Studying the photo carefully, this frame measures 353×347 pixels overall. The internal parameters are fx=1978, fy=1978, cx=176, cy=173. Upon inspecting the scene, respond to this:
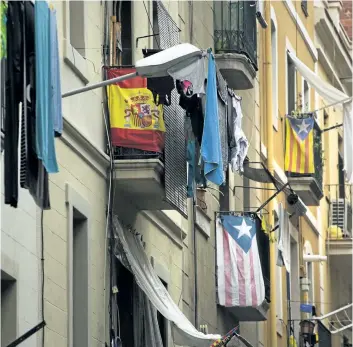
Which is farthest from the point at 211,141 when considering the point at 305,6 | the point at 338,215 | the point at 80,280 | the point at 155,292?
the point at 338,215

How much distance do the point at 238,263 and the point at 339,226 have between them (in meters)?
13.9

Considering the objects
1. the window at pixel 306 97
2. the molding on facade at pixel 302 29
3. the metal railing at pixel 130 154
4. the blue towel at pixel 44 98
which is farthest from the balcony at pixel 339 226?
the blue towel at pixel 44 98

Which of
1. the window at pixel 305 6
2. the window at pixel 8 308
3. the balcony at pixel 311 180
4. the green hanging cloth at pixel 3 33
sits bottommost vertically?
the window at pixel 8 308

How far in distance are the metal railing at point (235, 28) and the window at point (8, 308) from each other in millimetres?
12472

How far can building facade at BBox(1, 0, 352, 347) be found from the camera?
864 inches

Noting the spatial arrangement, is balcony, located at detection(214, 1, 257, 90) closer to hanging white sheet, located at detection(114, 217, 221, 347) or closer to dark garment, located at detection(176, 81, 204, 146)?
hanging white sheet, located at detection(114, 217, 221, 347)

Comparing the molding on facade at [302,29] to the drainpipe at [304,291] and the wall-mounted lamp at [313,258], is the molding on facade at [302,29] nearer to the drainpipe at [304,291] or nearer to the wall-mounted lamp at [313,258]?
the wall-mounted lamp at [313,258]

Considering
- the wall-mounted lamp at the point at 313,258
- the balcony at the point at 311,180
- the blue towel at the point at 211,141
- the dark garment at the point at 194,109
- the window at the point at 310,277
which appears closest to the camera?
the blue towel at the point at 211,141

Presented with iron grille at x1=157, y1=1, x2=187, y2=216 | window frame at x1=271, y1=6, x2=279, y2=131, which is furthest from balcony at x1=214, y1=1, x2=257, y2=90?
iron grille at x1=157, y1=1, x2=187, y2=216

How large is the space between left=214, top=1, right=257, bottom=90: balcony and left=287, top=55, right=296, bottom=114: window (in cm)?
762

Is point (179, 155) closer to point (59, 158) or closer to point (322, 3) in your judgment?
point (59, 158)

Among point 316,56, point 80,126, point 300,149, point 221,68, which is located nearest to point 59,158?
point 80,126

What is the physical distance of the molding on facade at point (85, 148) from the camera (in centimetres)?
2277

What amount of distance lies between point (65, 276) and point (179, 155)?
393cm
